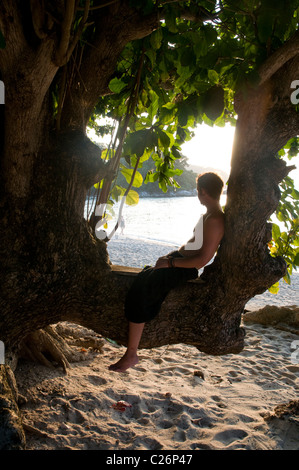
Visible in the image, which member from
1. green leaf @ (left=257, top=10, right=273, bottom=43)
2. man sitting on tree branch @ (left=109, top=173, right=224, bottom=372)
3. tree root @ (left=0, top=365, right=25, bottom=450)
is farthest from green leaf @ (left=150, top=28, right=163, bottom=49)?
tree root @ (left=0, top=365, right=25, bottom=450)

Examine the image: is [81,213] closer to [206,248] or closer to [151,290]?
[151,290]

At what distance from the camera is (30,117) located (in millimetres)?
2176

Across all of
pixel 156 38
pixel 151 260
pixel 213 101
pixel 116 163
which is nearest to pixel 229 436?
→ pixel 116 163

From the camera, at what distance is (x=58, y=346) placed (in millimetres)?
3699

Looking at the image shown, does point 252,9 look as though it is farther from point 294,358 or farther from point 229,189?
point 294,358

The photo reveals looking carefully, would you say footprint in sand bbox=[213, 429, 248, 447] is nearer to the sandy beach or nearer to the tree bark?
the sandy beach

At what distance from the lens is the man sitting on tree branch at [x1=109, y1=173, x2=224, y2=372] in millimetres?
2389

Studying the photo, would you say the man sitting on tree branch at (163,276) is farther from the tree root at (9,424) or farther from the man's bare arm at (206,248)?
the tree root at (9,424)

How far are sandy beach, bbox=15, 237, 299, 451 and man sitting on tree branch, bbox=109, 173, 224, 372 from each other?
23.1 inches

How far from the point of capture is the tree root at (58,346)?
333cm

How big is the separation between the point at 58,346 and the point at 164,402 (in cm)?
124

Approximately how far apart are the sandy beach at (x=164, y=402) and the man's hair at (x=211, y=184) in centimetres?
184

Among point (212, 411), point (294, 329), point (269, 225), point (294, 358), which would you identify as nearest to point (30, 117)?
point (269, 225)
